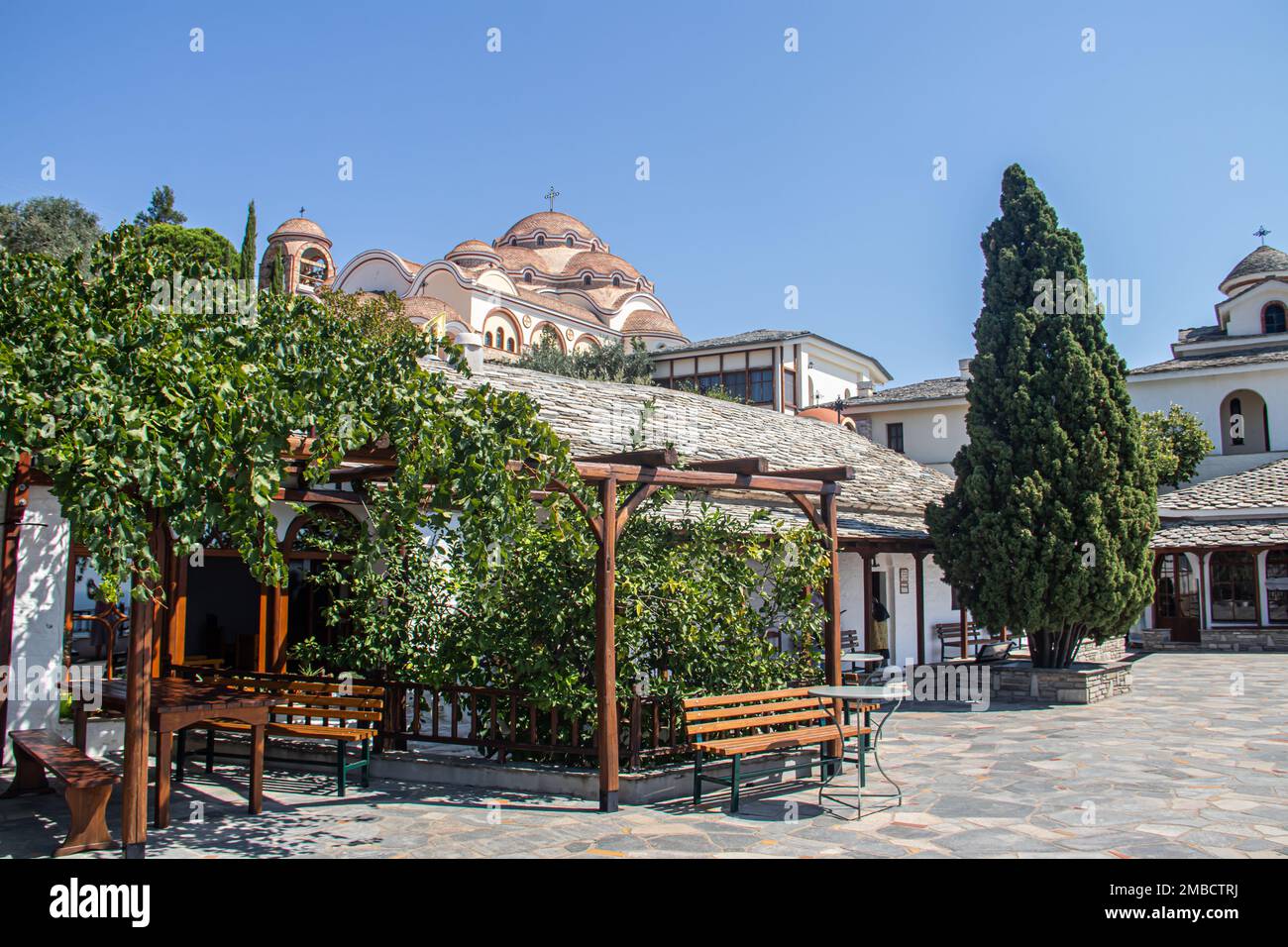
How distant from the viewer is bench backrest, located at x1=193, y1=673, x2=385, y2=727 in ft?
26.1

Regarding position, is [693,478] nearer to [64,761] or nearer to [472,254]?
[64,761]

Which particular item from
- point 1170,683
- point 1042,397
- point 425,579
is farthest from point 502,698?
point 1170,683

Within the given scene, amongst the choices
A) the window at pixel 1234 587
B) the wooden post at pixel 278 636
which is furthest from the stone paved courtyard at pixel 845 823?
the window at pixel 1234 587

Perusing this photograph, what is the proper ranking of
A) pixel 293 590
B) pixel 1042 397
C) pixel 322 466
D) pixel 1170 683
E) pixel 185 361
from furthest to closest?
pixel 1170 683 < pixel 1042 397 < pixel 293 590 < pixel 322 466 < pixel 185 361

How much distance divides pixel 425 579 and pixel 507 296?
35973 millimetres

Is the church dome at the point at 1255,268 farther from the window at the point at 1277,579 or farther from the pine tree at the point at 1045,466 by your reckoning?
the pine tree at the point at 1045,466

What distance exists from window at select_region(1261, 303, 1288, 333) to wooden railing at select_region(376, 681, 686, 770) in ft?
115

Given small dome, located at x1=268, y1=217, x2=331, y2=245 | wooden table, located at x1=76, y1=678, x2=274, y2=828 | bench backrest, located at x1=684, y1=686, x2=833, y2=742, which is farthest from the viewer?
small dome, located at x1=268, y1=217, x2=331, y2=245

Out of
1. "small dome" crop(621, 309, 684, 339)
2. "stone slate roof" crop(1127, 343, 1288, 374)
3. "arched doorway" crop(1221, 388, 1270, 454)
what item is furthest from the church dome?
"small dome" crop(621, 309, 684, 339)

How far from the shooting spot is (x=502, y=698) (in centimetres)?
840

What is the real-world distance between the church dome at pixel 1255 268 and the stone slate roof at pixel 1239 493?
13180mm

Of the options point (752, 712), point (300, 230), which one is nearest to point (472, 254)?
point (300, 230)

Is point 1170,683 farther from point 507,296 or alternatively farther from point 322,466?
point 507,296

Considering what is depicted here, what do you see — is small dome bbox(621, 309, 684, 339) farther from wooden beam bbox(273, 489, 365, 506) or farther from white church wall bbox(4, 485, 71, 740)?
white church wall bbox(4, 485, 71, 740)
